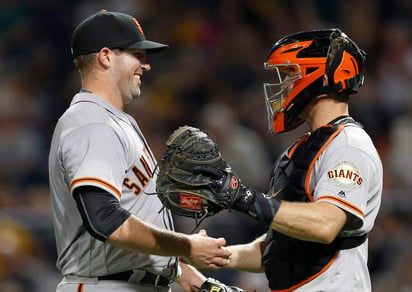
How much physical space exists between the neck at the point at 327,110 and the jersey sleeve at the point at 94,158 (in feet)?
3.26

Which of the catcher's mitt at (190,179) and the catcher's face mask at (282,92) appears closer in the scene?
the catcher's mitt at (190,179)

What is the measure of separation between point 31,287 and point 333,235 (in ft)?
13.3

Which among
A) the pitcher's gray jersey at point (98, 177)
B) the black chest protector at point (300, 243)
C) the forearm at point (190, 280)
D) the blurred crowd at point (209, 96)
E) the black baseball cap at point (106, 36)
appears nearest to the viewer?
the pitcher's gray jersey at point (98, 177)

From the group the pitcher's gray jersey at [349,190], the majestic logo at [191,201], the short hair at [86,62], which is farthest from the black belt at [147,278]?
the short hair at [86,62]

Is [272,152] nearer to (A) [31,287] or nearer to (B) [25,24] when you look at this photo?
(A) [31,287]

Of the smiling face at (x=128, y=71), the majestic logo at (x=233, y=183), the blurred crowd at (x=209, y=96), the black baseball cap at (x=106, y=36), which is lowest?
the blurred crowd at (x=209, y=96)

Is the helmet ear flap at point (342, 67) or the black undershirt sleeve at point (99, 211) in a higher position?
the helmet ear flap at point (342, 67)

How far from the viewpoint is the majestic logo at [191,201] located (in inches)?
138

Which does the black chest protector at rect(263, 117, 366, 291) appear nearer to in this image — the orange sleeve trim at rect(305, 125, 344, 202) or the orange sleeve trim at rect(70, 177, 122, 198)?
the orange sleeve trim at rect(305, 125, 344, 202)

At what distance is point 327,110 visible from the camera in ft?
13.0

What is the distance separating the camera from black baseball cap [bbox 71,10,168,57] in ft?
13.0

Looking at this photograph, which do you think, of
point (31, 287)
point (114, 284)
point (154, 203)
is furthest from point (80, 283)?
point (31, 287)

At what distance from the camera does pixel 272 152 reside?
8.16 metres

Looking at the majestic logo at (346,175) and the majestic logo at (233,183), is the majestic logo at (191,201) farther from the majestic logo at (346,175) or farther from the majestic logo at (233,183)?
the majestic logo at (346,175)
